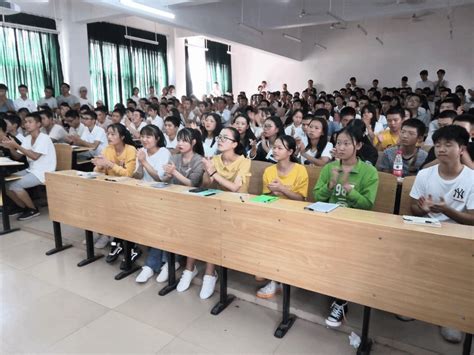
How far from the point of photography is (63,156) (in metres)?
4.17

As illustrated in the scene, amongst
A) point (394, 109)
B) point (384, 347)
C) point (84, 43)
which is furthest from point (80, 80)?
point (384, 347)

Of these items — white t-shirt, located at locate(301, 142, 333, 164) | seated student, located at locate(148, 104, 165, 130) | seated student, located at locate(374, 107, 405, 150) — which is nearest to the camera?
white t-shirt, located at locate(301, 142, 333, 164)

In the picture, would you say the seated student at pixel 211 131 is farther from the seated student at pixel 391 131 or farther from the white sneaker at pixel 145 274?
the seated student at pixel 391 131

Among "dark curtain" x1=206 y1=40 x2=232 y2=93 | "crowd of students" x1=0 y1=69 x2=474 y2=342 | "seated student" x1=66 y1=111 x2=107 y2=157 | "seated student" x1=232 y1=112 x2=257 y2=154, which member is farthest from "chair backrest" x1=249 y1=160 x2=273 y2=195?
"dark curtain" x1=206 y1=40 x2=232 y2=93

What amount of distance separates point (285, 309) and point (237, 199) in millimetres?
669

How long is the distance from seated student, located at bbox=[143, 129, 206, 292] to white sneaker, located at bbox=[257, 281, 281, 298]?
517 millimetres

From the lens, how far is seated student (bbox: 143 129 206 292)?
2556mm

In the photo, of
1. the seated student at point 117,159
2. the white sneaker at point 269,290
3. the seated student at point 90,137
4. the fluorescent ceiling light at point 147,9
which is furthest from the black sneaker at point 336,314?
the fluorescent ceiling light at point 147,9

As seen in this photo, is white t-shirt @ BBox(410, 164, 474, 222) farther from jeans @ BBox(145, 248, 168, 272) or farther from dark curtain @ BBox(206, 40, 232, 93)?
dark curtain @ BBox(206, 40, 232, 93)

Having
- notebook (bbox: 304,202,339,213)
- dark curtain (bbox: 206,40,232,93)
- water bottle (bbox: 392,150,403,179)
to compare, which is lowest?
notebook (bbox: 304,202,339,213)

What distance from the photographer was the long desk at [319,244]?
1.51m

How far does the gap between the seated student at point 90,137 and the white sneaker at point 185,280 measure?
2.98m

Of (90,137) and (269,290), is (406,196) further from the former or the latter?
(90,137)

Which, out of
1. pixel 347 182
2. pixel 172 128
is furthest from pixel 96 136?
pixel 347 182
